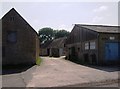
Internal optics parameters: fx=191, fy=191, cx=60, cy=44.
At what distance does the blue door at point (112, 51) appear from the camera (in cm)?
2397

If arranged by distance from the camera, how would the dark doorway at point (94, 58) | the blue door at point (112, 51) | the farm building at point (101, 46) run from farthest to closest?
the dark doorway at point (94, 58)
the blue door at point (112, 51)
the farm building at point (101, 46)

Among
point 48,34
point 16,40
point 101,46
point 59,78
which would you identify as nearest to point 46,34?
point 48,34

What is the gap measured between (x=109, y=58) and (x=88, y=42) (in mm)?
4828

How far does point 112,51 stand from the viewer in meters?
24.2

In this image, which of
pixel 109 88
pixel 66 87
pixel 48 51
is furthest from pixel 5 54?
pixel 48 51

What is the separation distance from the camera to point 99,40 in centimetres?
2383

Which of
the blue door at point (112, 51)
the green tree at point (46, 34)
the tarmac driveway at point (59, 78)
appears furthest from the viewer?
the green tree at point (46, 34)

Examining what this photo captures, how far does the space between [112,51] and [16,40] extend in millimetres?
12235

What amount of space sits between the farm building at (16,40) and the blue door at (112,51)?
935 cm

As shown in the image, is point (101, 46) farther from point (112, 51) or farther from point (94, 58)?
point (94, 58)

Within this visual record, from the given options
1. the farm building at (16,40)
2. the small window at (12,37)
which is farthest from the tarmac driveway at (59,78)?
the small window at (12,37)

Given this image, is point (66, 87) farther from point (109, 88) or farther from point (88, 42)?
point (88, 42)

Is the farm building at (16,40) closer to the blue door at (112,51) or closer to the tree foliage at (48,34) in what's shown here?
the blue door at (112,51)

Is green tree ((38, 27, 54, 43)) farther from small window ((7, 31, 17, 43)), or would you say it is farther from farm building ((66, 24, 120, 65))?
small window ((7, 31, 17, 43))
